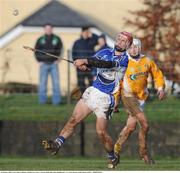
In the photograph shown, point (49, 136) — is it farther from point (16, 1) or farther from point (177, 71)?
point (16, 1)

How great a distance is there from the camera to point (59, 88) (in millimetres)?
23016

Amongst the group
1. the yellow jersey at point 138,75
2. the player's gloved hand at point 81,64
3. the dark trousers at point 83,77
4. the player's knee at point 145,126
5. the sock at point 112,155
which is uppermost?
the player's gloved hand at point 81,64

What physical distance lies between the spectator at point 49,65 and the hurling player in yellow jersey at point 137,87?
424cm

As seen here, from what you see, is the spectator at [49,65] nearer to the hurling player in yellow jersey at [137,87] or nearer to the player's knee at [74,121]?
the hurling player in yellow jersey at [137,87]

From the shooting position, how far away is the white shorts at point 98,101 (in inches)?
651

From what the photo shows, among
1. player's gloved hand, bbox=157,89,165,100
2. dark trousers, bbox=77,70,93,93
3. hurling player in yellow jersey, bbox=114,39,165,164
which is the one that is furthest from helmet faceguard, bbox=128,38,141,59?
dark trousers, bbox=77,70,93,93

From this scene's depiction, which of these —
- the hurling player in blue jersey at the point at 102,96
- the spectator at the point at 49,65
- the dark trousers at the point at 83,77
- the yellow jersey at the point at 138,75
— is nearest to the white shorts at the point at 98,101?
the hurling player in blue jersey at the point at 102,96

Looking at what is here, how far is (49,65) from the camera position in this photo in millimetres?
23094

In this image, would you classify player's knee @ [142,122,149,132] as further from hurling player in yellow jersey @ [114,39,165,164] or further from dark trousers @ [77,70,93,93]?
dark trousers @ [77,70,93,93]

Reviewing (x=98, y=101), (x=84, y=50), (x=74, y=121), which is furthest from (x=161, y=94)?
(x=84, y=50)

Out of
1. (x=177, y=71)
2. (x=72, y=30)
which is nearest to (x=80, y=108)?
(x=177, y=71)

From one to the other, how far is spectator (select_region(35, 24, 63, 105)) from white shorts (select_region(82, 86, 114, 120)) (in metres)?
6.29

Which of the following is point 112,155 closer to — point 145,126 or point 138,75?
point 145,126

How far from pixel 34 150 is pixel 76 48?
260 cm
